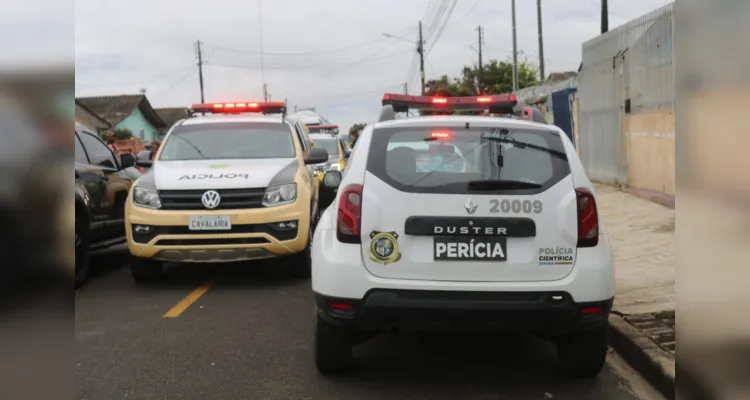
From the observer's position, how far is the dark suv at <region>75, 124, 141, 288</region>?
6.78 metres

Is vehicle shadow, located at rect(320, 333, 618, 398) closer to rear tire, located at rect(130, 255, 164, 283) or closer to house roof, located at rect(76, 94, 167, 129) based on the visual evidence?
rear tire, located at rect(130, 255, 164, 283)

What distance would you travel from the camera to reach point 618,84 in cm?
1284

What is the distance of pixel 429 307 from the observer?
3.76 meters

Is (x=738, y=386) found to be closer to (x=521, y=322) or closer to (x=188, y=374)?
(x=521, y=322)

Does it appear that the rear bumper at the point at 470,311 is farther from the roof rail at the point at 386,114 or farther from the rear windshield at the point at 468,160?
the roof rail at the point at 386,114

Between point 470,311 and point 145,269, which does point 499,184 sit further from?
point 145,269

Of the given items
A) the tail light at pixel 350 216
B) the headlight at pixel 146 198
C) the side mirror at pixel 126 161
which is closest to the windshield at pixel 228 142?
the side mirror at pixel 126 161

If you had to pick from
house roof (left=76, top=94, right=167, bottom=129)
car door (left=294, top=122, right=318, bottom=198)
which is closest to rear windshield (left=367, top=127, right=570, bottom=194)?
car door (left=294, top=122, right=318, bottom=198)

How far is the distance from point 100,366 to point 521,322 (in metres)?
2.78

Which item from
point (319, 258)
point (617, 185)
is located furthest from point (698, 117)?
point (617, 185)

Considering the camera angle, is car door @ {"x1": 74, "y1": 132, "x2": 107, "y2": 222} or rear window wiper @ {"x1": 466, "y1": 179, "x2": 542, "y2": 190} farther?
car door @ {"x1": 74, "y1": 132, "x2": 107, "y2": 222}

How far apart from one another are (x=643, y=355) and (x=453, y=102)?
235cm

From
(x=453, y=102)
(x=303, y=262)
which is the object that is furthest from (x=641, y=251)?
(x=303, y=262)

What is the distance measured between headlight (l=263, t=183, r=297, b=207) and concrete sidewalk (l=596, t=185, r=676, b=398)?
2924mm
